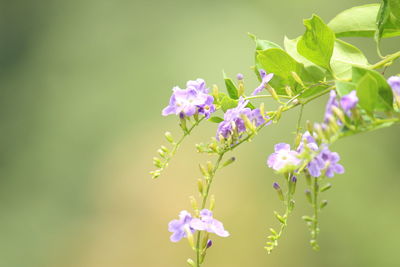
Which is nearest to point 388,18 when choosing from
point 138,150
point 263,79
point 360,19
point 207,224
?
point 360,19

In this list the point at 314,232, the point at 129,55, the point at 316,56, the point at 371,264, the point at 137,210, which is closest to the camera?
the point at 314,232

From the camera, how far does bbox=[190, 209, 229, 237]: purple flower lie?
2.07 feet

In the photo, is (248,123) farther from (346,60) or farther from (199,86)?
(346,60)

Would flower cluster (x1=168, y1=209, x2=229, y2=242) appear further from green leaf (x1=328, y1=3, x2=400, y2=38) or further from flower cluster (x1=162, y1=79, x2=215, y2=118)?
green leaf (x1=328, y1=3, x2=400, y2=38)

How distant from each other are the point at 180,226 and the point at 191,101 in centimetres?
15

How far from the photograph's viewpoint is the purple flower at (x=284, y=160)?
0.59 meters

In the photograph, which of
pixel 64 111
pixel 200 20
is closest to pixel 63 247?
pixel 64 111

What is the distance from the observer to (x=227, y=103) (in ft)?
2.38

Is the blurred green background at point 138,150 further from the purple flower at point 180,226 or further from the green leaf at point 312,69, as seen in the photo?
the purple flower at point 180,226

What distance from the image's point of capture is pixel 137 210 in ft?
11.8

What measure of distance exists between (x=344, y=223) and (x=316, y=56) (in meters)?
2.66

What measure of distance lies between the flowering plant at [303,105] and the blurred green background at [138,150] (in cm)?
231

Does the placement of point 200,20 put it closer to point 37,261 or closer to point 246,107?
point 37,261

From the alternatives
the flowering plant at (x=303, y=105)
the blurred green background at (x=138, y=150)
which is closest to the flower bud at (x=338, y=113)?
the flowering plant at (x=303, y=105)
